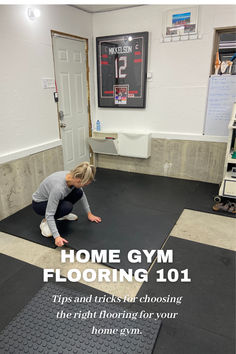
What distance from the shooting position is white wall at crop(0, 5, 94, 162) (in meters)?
2.92

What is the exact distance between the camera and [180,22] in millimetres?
3652

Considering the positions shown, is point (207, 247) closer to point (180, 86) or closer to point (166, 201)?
point (166, 201)

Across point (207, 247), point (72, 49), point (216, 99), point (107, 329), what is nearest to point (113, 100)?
point (72, 49)

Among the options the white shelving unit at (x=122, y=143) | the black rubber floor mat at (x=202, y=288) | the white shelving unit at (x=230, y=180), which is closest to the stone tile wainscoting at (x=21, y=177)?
the white shelving unit at (x=122, y=143)

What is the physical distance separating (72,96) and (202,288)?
331 centimetres

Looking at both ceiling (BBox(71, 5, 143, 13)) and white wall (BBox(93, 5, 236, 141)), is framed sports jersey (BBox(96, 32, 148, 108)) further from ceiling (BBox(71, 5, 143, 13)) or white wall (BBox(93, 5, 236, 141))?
ceiling (BBox(71, 5, 143, 13))

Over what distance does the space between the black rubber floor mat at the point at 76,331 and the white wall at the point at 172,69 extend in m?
2.99

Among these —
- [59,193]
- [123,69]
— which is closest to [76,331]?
[59,193]

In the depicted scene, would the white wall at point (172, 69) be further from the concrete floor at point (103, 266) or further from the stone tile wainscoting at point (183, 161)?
the concrete floor at point (103, 266)

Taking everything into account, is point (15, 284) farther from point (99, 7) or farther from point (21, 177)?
point (99, 7)

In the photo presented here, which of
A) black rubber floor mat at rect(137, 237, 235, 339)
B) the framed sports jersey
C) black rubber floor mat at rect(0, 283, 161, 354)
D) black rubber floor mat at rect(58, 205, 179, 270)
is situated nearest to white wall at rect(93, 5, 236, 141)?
the framed sports jersey

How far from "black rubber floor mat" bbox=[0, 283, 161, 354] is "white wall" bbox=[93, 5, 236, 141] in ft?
9.80

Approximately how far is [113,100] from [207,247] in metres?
2.97

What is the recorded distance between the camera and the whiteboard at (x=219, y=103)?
11.8 feet
